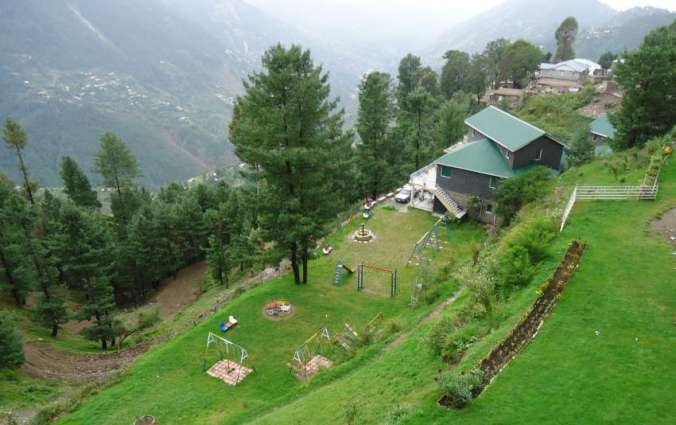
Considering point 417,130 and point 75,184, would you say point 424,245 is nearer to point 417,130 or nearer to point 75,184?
point 417,130

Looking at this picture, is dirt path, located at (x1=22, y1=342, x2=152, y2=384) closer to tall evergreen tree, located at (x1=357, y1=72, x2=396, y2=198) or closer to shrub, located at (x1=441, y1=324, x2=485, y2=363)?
shrub, located at (x1=441, y1=324, x2=485, y2=363)

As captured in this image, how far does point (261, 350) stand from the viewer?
21984 millimetres

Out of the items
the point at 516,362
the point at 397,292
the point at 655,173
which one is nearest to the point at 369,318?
the point at 397,292

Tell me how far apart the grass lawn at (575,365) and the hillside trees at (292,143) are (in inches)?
366

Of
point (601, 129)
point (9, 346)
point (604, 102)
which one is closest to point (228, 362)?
point (9, 346)

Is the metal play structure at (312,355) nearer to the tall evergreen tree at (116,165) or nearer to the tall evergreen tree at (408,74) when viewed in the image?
the tall evergreen tree at (116,165)

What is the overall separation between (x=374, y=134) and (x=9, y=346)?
110 feet

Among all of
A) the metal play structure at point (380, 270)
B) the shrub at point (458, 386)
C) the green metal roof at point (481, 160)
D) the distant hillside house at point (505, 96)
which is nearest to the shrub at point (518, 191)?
the green metal roof at point (481, 160)

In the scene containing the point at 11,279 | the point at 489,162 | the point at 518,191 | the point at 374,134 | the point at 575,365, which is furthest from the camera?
the point at 374,134

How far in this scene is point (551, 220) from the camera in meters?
21.6

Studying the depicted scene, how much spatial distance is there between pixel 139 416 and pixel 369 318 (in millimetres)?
11810

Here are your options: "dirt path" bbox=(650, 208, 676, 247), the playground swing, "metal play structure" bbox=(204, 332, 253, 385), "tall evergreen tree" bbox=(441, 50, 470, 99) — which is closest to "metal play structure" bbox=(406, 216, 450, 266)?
the playground swing

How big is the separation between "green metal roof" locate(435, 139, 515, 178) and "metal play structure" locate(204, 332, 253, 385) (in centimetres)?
2257

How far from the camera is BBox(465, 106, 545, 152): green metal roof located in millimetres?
34125
